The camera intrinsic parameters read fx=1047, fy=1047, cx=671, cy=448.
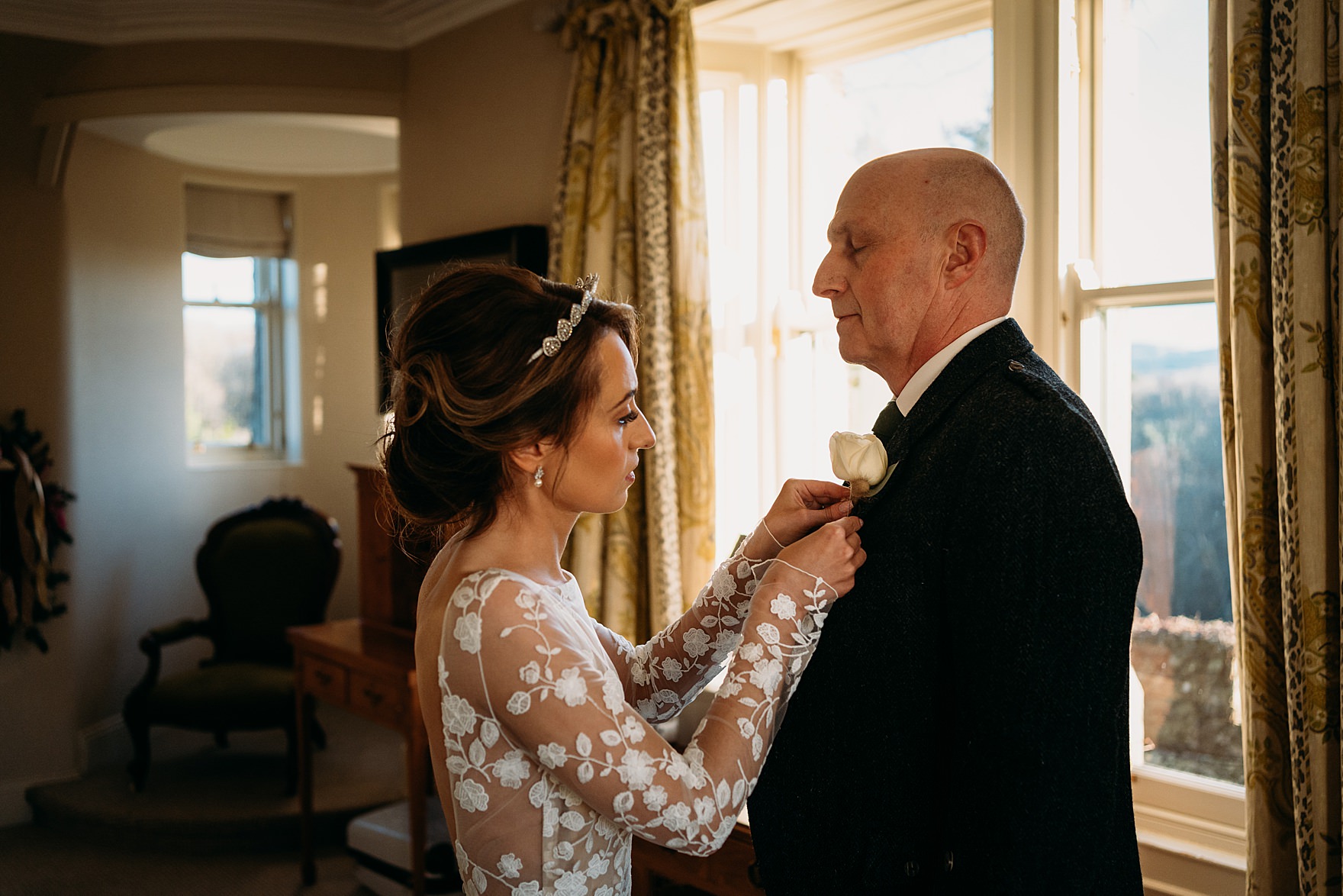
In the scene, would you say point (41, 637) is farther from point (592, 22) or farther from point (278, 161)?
point (592, 22)

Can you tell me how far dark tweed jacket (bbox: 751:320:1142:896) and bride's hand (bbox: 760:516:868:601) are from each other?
1.6 inches

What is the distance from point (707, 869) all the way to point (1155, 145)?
191 centimetres

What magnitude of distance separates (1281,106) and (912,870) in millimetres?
1353

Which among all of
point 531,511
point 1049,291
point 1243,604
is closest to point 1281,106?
point 1049,291

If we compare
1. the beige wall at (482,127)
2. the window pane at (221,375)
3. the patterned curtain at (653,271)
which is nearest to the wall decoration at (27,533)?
the window pane at (221,375)

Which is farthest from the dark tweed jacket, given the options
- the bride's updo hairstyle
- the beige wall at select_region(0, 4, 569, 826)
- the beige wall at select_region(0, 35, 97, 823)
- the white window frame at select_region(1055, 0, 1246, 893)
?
the beige wall at select_region(0, 35, 97, 823)

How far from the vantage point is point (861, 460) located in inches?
53.4

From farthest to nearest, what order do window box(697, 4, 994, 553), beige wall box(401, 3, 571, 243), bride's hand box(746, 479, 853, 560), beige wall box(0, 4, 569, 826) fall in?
beige wall box(0, 4, 569, 826) < beige wall box(401, 3, 571, 243) < window box(697, 4, 994, 553) < bride's hand box(746, 479, 853, 560)

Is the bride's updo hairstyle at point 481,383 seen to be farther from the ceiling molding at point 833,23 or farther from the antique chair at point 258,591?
the antique chair at point 258,591

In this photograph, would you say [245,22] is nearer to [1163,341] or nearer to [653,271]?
[653,271]

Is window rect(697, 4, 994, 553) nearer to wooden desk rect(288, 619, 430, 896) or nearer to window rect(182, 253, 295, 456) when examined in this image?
wooden desk rect(288, 619, 430, 896)

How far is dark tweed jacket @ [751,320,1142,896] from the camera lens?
1219mm

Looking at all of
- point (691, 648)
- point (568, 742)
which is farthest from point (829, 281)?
point (568, 742)

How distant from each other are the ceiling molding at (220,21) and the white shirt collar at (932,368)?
3.25 meters
